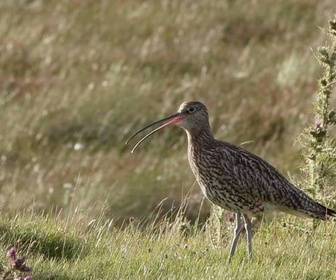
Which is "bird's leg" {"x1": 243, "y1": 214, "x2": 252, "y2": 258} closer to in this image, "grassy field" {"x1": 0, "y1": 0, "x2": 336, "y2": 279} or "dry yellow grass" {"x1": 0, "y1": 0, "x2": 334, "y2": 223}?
"grassy field" {"x1": 0, "y1": 0, "x2": 336, "y2": 279}

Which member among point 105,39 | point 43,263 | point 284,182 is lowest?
point 43,263

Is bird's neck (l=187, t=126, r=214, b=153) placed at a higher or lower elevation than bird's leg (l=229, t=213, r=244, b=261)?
higher

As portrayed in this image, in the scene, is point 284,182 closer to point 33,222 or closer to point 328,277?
point 328,277

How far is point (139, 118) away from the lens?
14.8 meters

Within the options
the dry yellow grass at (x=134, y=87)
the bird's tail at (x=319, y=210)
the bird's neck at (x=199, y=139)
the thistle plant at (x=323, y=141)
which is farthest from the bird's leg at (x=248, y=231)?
the dry yellow grass at (x=134, y=87)

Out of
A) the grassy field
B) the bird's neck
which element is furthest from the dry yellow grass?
the bird's neck

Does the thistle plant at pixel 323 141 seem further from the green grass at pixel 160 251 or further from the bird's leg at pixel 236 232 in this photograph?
the bird's leg at pixel 236 232

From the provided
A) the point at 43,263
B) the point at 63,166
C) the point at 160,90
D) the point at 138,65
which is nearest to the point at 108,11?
the point at 138,65

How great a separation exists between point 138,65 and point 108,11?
2692 mm

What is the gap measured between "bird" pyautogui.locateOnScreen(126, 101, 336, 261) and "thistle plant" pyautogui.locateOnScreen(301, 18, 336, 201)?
0.45 m

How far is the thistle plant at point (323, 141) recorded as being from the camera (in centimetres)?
910

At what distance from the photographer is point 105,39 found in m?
17.7

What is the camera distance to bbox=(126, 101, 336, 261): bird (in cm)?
850

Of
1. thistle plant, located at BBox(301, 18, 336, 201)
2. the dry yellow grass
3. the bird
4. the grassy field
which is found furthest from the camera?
the dry yellow grass
